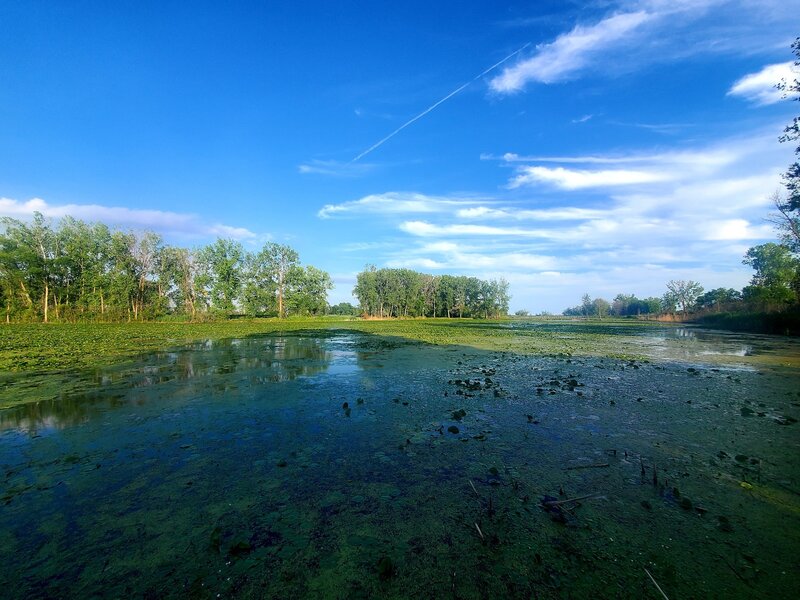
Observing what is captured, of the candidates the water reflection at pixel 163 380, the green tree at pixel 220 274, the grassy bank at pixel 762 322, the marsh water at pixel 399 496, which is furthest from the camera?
the green tree at pixel 220 274

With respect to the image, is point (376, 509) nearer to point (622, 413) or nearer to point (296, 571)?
point (296, 571)

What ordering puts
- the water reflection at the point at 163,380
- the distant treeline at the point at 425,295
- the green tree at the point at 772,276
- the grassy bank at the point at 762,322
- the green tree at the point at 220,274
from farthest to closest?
the distant treeline at the point at 425,295, the green tree at the point at 220,274, the green tree at the point at 772,276, the grassy bank at the point at 762,322, the water reflection at the point at 163,380

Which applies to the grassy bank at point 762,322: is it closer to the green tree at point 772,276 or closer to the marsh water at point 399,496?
the green tree at point 772,276

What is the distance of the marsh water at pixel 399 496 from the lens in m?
2.81

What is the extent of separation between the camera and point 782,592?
2.62 metres

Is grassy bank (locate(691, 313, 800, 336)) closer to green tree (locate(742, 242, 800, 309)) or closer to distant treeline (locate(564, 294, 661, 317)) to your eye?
green tree (locate(742, 242, 800, 309))

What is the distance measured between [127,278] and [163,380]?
61723mm

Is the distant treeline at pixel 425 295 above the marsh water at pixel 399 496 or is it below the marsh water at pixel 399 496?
above

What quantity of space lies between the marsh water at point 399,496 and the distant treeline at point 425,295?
90454 millimetres

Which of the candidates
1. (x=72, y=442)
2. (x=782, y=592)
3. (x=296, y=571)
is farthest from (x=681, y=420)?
(x=72, y=442)

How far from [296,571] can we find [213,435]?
4127 mm

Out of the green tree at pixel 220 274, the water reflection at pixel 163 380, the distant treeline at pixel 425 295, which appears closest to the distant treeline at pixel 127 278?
the green tree at pixel 220 274

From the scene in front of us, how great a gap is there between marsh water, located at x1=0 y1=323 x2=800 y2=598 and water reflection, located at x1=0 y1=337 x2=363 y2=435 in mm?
137

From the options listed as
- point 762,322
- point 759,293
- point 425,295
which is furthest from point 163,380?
point 425,295
